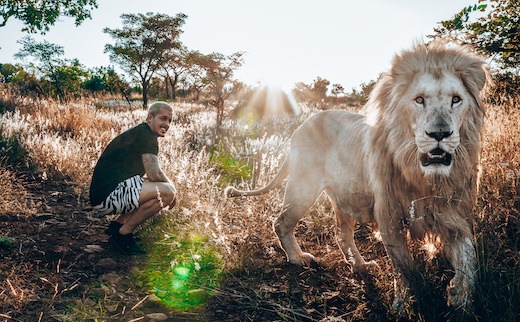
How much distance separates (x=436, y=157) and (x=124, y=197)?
272cm

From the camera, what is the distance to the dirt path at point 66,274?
2.48 metres

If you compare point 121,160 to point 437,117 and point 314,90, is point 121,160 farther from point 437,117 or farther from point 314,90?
point 314,90

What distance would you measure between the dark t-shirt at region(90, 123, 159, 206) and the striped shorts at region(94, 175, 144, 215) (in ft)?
0.17

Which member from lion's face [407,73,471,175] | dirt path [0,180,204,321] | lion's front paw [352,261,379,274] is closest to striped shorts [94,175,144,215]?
dirt path [0,180,204,321]

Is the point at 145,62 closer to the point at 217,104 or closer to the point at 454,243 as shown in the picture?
the point at 217,104

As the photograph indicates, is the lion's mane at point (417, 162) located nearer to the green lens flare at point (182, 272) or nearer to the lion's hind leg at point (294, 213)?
the lion's hind leg at point (294, 213)

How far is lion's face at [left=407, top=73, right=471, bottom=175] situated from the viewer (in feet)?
6.92

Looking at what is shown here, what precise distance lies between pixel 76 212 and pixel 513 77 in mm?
6465

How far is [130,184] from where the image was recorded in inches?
148

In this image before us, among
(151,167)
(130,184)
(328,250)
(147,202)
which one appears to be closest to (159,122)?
(151,167)

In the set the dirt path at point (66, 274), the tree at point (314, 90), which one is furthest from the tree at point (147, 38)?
the dirt path at point (66, 274)

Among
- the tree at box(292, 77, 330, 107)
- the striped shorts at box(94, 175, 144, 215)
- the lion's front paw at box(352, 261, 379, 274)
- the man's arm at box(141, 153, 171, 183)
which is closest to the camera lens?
the lion's front paw at box(352, 261, 379, 274)

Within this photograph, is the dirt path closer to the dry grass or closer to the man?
the man

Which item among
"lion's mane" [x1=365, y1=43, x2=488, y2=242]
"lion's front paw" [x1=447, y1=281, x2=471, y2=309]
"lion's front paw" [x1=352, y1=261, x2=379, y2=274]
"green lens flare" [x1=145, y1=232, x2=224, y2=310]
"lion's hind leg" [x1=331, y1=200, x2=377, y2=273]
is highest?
"lion's mane" [x1=365, y1=43, x2=488, y2=242]
